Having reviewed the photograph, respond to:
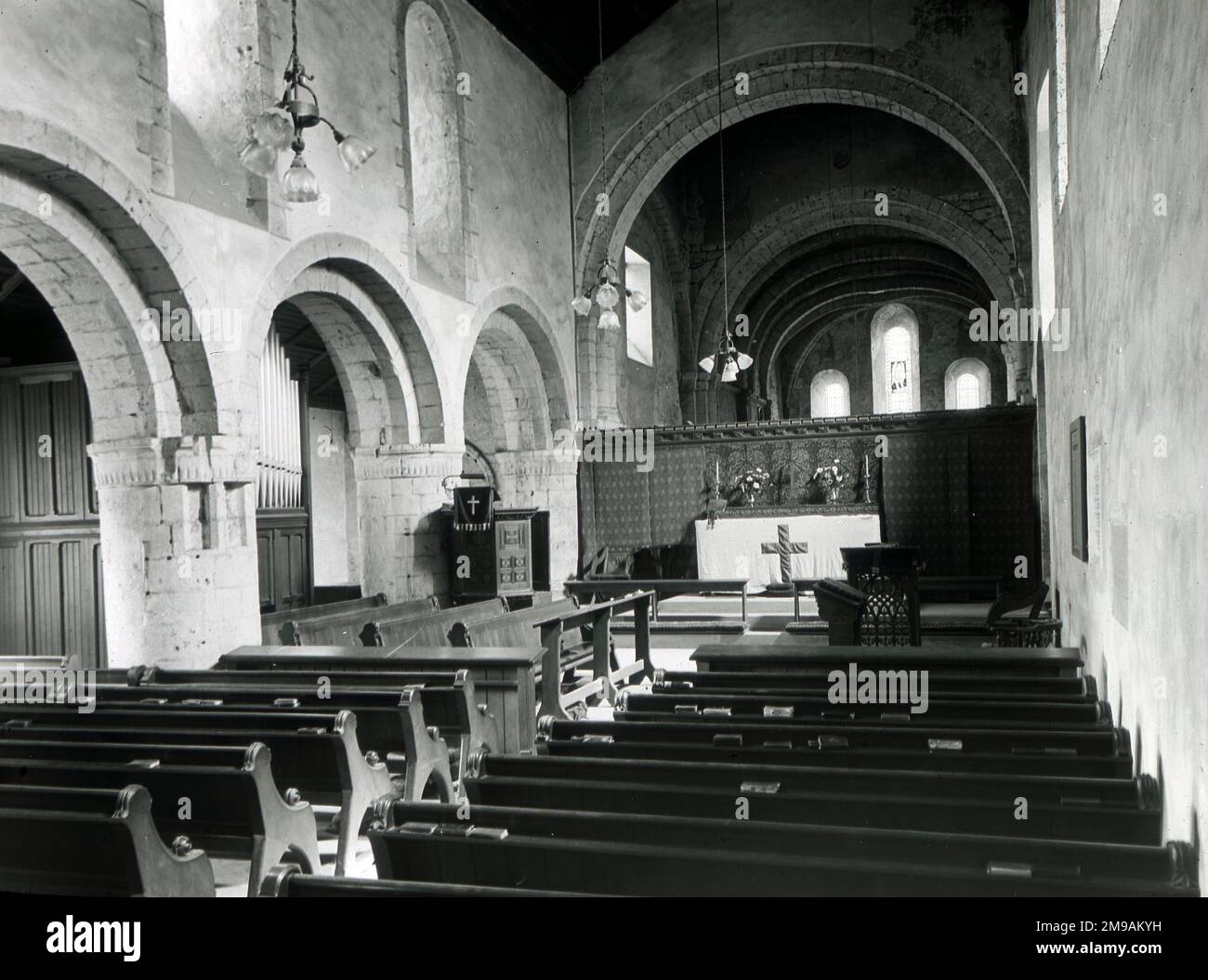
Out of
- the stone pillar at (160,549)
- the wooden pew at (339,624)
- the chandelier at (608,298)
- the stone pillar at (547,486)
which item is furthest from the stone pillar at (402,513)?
the stone pillar at (160,549)

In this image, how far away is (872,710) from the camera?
4289 mm

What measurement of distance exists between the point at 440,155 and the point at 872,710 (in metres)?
8.86

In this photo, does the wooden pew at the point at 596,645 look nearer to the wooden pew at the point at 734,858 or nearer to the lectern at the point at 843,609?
the lectern at the point at 843,609

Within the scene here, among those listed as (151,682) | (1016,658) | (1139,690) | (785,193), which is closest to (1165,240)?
(1139,690)

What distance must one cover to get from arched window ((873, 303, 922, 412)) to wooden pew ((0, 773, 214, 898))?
85.1ft

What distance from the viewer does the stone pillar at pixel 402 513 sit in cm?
1074

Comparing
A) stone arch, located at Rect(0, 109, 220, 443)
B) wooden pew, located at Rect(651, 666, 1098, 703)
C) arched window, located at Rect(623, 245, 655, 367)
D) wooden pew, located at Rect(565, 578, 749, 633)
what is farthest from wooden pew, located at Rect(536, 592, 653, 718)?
arched window, located at Rect(623, 245, 655, 367)

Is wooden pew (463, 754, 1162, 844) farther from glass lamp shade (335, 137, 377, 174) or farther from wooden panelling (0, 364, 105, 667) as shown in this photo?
wooden panelling (0, 364, 105, 667)

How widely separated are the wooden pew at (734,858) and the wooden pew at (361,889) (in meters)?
0.29

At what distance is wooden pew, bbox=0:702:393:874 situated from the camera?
13.3 feet

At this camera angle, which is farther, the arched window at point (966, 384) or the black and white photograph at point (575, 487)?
the arched window at point (966, 384)

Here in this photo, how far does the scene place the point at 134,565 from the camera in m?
7.38

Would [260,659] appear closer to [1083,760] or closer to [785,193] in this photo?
[1083,760]

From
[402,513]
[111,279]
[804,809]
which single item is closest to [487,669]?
[804,809]
